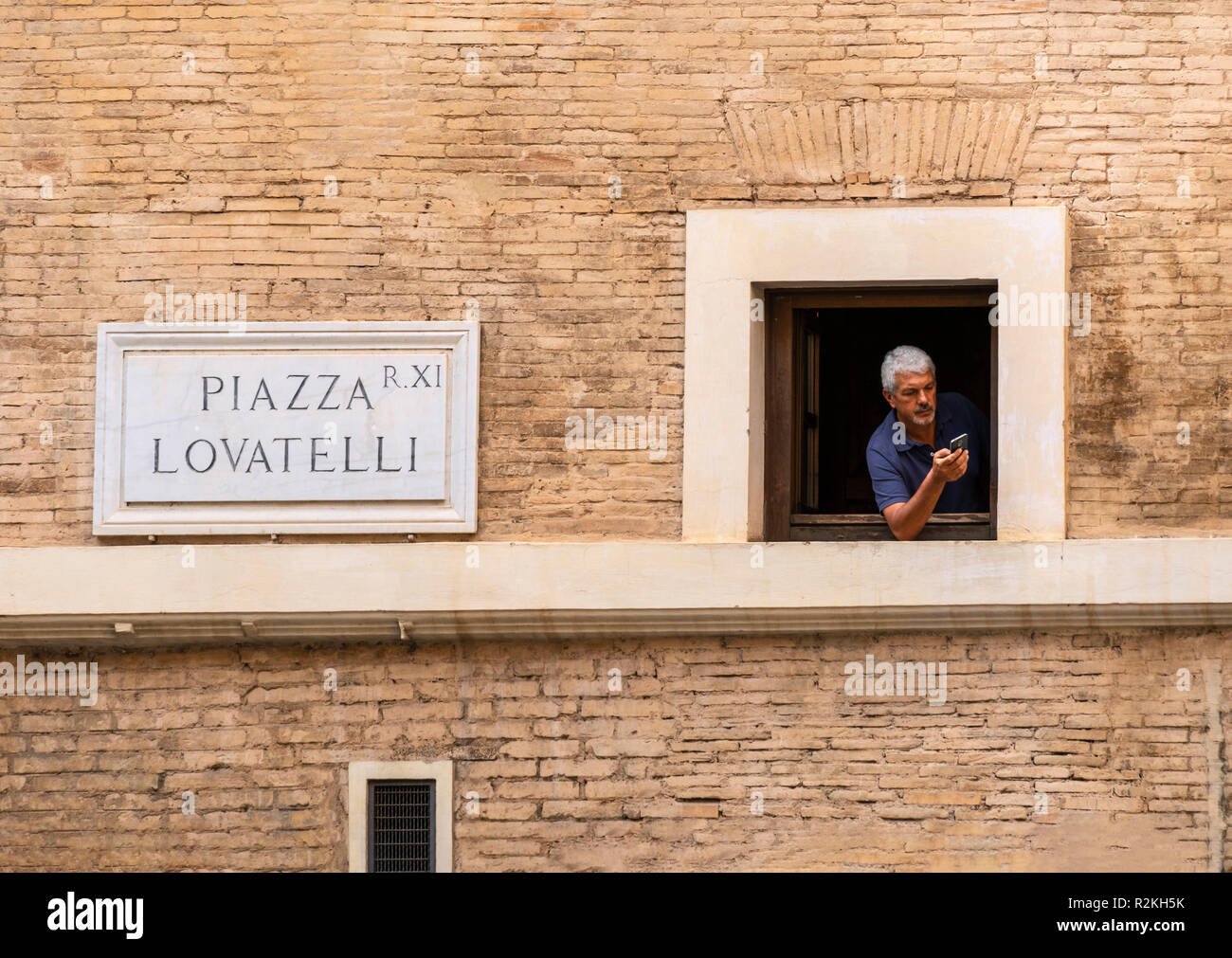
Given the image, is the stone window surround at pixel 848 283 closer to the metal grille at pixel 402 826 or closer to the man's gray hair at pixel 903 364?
the man's gray hair at pixel 903 364

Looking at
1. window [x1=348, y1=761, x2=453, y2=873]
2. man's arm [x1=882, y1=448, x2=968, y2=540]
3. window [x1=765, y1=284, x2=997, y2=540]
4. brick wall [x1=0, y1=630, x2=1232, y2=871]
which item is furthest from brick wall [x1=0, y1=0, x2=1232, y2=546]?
window [x1=348, y1=761, x2=453, y2=873]

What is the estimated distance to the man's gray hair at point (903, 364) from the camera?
6828mm

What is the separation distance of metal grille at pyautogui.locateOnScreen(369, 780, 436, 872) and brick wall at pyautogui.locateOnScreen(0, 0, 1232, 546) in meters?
1.05

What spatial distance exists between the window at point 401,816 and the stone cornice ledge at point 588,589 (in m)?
0.52

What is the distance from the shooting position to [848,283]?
22.3 ft

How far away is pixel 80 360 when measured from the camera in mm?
6910

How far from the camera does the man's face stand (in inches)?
269

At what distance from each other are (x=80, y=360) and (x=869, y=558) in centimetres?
322

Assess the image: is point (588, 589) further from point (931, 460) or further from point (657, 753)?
point (931, 460)

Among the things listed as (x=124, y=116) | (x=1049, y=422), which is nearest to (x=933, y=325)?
(x=1049, y=422)

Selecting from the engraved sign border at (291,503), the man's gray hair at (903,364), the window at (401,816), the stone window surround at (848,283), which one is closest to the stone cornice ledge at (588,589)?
the engraved sign border at (291,503)

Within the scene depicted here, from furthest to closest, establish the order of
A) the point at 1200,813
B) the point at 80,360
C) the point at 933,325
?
the point at 933,325
the point at 80,360
the point at 1200,813

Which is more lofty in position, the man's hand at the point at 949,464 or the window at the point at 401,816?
the man's hand at the point at 949,464

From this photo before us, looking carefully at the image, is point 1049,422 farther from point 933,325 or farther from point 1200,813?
point 1200,813
